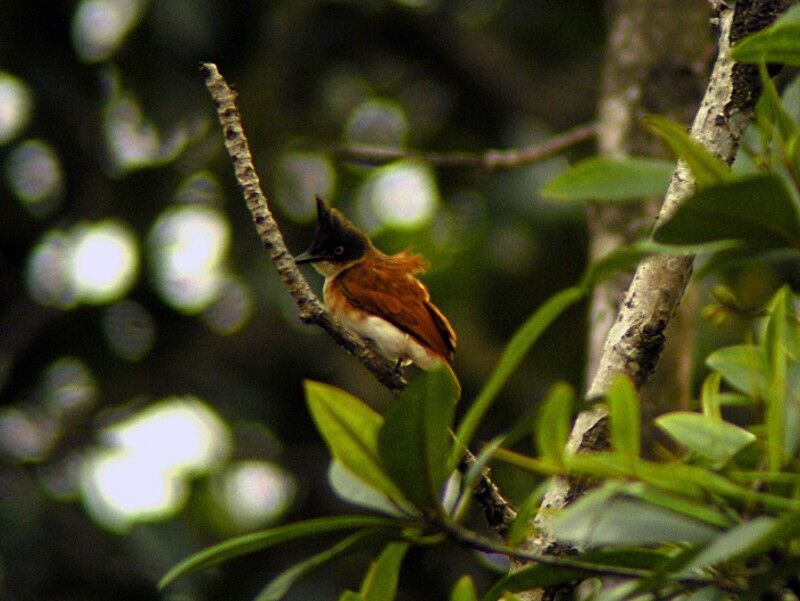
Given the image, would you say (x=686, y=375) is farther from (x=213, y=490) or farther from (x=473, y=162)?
(x=213, y=490)

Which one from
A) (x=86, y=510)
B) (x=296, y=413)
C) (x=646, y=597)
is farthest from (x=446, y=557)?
(x=646, y=597)

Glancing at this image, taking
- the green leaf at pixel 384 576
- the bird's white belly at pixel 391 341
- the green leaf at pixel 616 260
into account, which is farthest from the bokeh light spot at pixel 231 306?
the green leaf at pixel 616 260

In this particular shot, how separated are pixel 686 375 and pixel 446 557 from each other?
2.56 metres

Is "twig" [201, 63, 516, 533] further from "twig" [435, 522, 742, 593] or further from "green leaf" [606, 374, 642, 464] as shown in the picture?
"green leaf" [606, 374, 642, 464]

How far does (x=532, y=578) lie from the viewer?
58.7 inches

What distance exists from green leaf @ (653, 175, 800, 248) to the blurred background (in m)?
4.47

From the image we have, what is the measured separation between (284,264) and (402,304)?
208 cm

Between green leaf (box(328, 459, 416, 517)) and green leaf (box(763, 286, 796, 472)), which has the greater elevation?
green leaf (box(763, 286, 796, 472))

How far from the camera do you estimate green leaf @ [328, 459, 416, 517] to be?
1444 mm

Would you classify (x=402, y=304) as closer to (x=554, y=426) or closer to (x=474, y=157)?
(x=474, y=157)

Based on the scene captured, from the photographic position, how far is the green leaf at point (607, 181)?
1.36m

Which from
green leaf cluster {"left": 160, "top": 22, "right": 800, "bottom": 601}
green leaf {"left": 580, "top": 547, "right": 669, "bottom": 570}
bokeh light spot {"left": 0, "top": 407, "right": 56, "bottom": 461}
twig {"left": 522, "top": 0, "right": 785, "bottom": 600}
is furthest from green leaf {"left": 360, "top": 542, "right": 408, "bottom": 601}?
bokeh light spot {"left": 0, "top": 407, "right": 56, "bottom": 461}

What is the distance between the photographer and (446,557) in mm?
6078

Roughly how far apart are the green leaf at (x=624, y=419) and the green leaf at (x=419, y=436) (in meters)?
0.17
